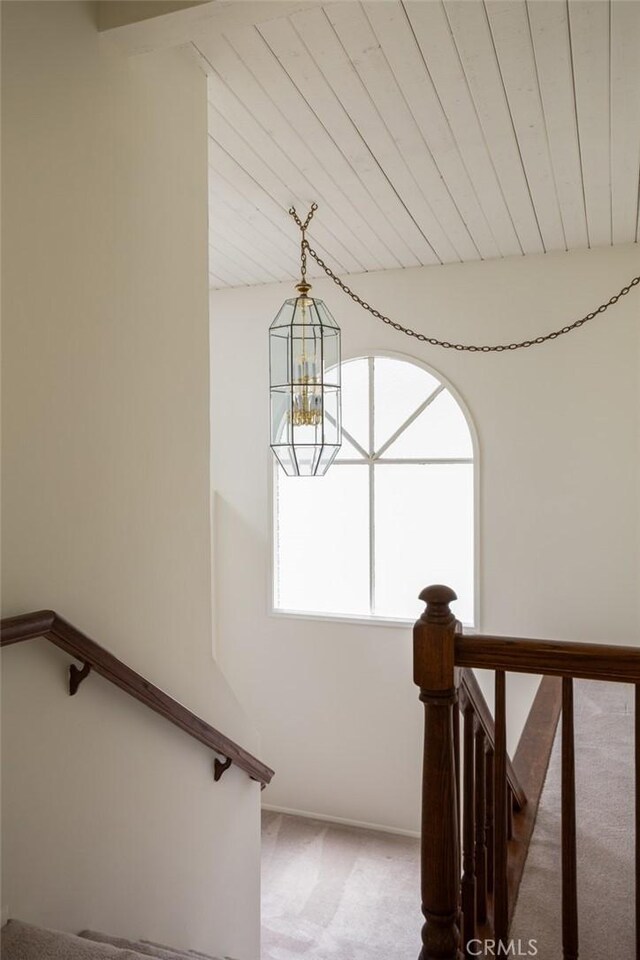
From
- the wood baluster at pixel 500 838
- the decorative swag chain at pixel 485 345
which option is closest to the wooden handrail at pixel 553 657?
the wood baluster at pixel 500 838

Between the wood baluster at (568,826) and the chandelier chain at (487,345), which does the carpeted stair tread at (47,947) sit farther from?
the chandelier chain at (487,345)

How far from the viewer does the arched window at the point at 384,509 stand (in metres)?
4.39

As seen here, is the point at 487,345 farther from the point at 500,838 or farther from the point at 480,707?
the point at 500,838

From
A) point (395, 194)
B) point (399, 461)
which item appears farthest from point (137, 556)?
point (399, 461)

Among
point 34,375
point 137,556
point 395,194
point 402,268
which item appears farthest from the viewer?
point 402,268

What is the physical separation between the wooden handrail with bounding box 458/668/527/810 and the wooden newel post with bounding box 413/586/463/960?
21cm

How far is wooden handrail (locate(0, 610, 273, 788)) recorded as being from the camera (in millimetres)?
1457

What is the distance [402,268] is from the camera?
436 centimetres

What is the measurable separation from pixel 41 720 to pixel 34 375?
29.6 inches

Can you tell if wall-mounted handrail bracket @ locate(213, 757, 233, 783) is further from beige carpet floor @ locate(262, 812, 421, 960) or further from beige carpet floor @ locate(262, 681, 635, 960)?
beige carpet floor @ locate(262, 812, 421, 960)

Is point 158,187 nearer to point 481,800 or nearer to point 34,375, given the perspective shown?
point 34,375

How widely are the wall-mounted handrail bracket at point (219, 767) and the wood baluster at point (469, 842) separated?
900 mm

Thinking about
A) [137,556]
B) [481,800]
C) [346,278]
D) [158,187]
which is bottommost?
[481,800]

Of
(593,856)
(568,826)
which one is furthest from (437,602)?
(593,856)
